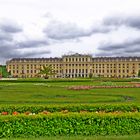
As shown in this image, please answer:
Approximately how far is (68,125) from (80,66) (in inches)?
4623

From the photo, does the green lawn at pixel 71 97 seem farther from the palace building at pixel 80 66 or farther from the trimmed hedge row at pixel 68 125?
the palace building at pixel 80 66

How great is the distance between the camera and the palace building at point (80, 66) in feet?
415

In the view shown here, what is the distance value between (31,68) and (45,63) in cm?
647

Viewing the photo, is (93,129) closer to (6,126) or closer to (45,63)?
(6,126)

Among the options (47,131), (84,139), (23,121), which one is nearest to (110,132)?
(84,139)

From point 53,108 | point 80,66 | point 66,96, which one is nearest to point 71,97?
point 66,96

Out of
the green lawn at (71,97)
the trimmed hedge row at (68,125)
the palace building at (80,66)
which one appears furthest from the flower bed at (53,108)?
the palace building at (80,66)

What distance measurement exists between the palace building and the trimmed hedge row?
114651 mm

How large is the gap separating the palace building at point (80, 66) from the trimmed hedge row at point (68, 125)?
115 m

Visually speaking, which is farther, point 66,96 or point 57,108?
point 66,96

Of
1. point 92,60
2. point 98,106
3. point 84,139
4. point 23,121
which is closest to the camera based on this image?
point 84,139

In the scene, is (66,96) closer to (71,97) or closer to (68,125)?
(71,97)

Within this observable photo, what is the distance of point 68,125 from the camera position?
28.4ft

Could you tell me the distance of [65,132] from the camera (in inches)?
340
